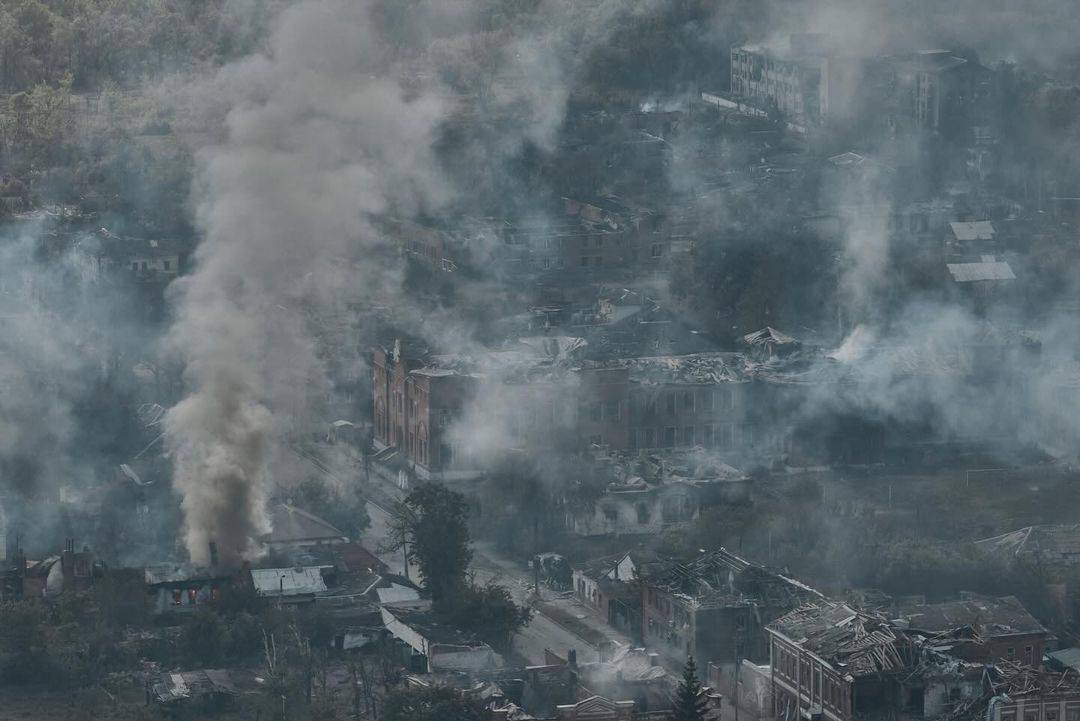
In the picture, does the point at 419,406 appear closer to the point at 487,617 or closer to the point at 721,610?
the point at 487,617

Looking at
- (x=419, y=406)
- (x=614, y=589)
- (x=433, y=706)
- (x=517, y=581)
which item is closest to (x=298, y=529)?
(x=517, y=581)

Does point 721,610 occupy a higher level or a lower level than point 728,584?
lower

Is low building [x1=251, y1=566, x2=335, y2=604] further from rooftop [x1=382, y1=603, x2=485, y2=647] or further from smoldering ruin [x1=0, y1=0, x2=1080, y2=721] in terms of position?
rooftop [x1=382, y1=603, x2=485, y2=647]

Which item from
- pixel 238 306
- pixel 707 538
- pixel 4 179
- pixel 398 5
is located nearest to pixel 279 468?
pixel 238 306

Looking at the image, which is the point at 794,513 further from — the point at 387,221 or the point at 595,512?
the point at 387,221

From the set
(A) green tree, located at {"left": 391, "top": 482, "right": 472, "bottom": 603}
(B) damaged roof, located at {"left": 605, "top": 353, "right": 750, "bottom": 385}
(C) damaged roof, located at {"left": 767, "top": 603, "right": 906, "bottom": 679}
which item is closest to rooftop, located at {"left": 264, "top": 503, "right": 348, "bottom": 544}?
(A) green tree, located at {"left": 391, "top": 482, "right": 472, "bottom": 603}
